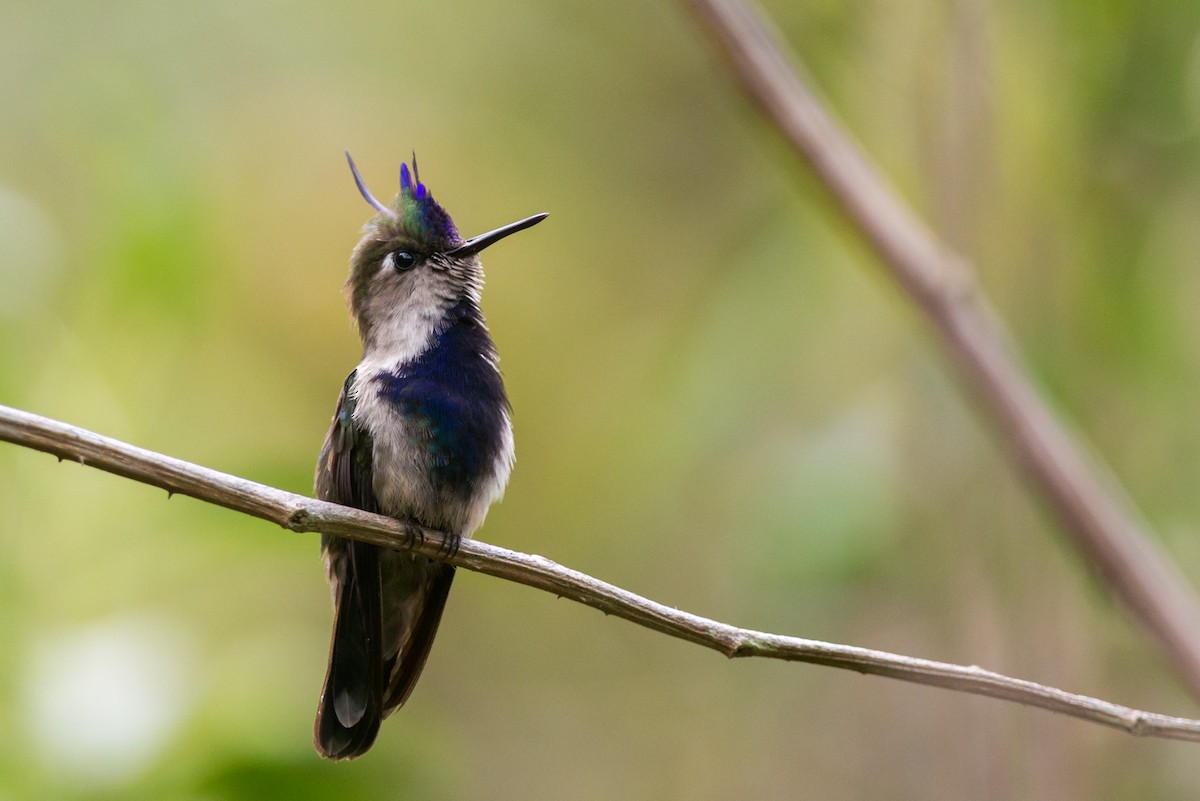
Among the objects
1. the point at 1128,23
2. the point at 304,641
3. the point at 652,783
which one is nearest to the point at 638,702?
the point at 652,783

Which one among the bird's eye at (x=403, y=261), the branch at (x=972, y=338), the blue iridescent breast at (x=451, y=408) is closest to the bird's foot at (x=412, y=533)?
the blue iridescent breast at (x=451, y=408)

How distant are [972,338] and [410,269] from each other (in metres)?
1.26

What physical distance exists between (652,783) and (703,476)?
1703 mm

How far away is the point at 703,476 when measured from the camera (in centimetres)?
362

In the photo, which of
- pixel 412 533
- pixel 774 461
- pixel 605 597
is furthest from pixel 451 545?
pixel 774 461

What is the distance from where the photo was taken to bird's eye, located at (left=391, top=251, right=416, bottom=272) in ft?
8.69

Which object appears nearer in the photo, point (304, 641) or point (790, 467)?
point (790, 467)

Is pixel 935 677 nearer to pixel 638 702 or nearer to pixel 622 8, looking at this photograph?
pixel 638 702

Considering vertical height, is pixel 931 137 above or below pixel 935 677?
above


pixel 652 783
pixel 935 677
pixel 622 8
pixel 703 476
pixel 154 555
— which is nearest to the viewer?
pixel 935 677

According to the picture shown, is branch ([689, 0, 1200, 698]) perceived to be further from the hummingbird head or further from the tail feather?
the tail feather

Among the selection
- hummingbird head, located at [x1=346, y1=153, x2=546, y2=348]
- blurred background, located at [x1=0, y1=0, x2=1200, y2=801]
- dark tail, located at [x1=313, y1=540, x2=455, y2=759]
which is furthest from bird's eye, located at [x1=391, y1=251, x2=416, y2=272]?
dark tail, located at [x1=313, y1=540, x2=455, y2=759]

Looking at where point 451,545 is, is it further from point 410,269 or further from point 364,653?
point 410,269

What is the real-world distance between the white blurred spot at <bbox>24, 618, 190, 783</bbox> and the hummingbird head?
32.7 inches
